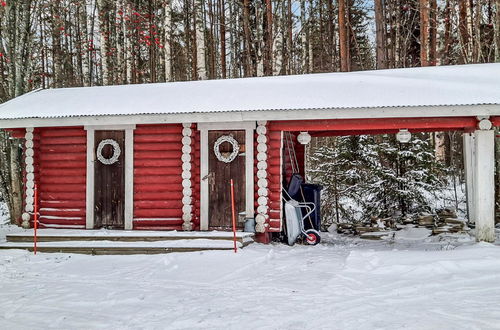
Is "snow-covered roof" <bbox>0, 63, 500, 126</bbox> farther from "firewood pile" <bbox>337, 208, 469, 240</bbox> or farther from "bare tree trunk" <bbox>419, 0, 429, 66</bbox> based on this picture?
"bare tree trunk" <bbox>419, 0, 429, 66</bbox>

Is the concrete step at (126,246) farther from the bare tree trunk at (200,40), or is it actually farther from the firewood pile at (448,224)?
the bare tree trunk at (200,40)

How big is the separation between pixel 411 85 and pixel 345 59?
7384 millimetres

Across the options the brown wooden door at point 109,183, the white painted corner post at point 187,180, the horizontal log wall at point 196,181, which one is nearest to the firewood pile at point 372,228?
the horizontal log wall at point 196,181

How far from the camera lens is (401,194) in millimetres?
11789

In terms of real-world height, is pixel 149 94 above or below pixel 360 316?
above

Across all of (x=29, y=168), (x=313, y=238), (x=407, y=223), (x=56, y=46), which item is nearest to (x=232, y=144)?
(x=313, y=238)

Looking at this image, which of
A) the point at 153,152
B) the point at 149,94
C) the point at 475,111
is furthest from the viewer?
the point at 149,94

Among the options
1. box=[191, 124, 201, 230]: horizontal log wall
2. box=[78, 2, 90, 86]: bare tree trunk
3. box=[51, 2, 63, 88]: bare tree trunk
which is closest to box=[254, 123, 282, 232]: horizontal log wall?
box=[191, 124, 201, 230]: horizontal log wall

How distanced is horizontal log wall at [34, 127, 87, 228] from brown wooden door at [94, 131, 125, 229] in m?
0.34

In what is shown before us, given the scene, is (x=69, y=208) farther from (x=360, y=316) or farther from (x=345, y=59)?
(x=345, y=59)

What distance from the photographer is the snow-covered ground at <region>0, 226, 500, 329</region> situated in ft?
14.1

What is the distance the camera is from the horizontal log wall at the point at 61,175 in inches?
378

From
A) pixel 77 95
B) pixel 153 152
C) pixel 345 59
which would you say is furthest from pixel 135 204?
pixel 345 59

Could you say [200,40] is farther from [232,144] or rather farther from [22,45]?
[232,144]
